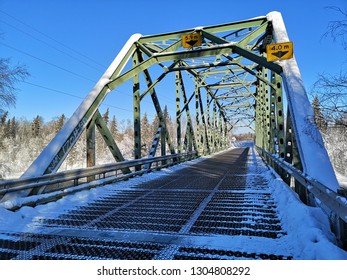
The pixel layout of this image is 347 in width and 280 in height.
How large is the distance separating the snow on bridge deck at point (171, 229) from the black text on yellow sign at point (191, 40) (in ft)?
21.0

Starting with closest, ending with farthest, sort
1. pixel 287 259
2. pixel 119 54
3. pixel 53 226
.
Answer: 1. pixel 287 259
2. pixel 53 226
3. pixel 119 54

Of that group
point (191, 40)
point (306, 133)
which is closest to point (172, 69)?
point (191, 40)

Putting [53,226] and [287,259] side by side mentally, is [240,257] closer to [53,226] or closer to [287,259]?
[287,259]

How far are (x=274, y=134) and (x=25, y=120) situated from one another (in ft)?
390

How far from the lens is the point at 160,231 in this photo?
12.6 ft

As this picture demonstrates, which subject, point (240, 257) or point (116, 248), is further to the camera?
point (116, 248)

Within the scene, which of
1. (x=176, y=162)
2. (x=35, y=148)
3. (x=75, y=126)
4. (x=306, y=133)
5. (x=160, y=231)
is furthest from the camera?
(x=35, y=148)

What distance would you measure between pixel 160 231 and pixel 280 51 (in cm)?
655

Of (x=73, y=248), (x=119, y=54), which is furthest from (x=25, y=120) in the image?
(x=73, y=248)

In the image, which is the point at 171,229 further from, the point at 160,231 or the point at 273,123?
the point at 273,123

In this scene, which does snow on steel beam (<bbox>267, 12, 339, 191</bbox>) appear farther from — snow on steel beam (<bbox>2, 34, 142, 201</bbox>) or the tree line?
the tree line

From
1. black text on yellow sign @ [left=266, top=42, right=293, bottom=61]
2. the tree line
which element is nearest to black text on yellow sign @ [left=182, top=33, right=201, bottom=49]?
black text on yellow sign @ [left=266, top=42, right=293, bottom=61]

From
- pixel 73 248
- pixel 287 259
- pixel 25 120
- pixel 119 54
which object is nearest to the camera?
pixel 287 259

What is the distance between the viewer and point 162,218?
4562 millimetres
